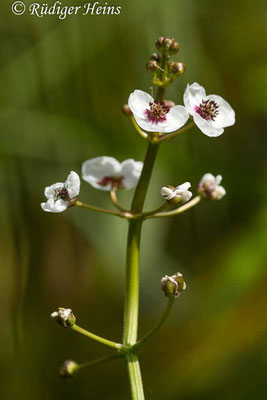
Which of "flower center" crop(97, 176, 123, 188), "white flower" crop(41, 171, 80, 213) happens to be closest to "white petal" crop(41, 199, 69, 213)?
"white flower" crop(41, 171, 80, 213)

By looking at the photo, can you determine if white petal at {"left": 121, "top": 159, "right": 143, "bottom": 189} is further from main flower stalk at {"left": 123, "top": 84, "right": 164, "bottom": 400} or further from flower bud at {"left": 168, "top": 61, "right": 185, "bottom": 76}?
flower bud at {"left": 168, "top": 61, "right": 185, "bottom": 76}

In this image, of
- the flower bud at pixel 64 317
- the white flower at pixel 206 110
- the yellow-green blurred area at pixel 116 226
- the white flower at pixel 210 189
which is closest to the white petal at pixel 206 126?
the white flower at pixel 206 110

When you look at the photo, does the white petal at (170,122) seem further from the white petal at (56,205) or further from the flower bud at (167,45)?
the white petal at (56,205)

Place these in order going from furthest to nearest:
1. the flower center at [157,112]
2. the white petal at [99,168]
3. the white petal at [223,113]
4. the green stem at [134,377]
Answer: the white petal at [99,168], the white petal at [223,113], the flower center at [157,112], the green stem at [134,377]

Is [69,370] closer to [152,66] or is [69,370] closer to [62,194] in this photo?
[62,194]

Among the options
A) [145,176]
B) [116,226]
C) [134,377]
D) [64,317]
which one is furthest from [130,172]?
[116,226]

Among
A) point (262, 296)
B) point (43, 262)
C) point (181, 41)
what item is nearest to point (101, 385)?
point (43, 262)
